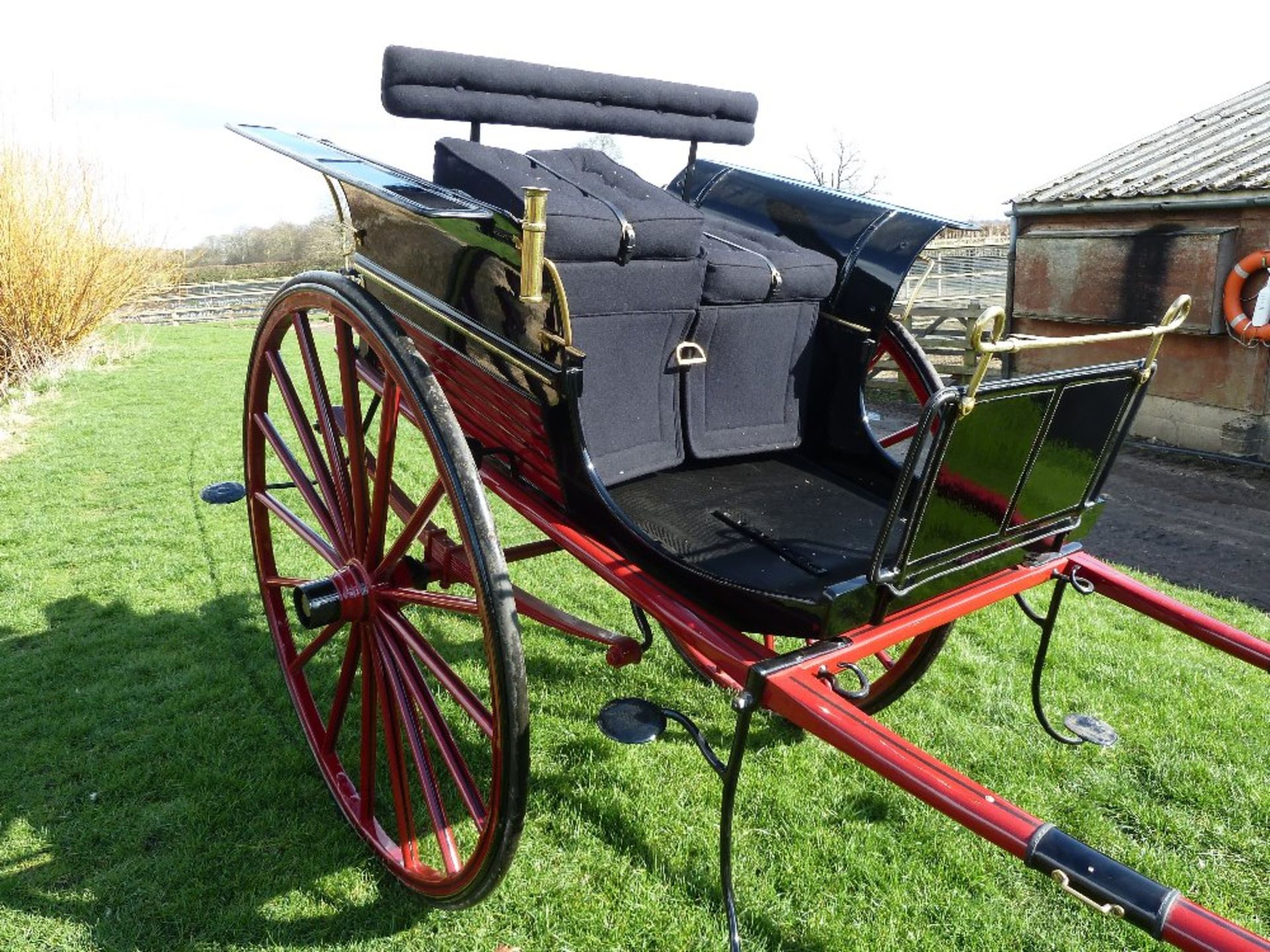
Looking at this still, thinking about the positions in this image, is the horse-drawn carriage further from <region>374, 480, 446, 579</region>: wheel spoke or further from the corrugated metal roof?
the corrugated metal roof

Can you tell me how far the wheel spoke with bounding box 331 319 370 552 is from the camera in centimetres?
210

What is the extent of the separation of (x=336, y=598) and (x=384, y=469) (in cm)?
31

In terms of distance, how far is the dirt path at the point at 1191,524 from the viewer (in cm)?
501

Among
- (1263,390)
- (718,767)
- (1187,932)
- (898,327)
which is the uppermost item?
(898,327)

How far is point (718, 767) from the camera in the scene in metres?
1.67

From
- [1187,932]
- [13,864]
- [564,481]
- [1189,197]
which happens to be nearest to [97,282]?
[13,864]

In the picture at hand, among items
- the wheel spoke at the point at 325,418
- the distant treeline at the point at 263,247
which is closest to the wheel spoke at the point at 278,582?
the wheel spoke at the point at 325,418

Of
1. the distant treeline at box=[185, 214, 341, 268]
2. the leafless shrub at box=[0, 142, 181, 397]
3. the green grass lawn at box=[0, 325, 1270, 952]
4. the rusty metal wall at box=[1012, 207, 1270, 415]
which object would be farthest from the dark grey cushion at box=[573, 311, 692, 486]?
the distant treeline at box=[185, 214, 341, 268]

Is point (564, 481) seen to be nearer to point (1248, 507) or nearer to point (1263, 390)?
point (1248, 507)

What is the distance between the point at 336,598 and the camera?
6.80 feet

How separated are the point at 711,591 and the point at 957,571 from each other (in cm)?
45

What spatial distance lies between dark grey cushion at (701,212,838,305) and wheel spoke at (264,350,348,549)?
1.05 metres

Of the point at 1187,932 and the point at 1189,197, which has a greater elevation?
the point at 1189,197

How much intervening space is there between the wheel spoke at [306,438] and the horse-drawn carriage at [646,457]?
0.01 metres
